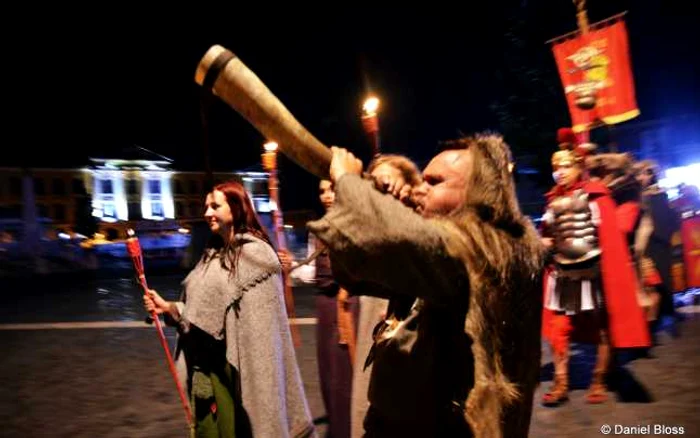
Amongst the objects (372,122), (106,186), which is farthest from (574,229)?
(106,186)

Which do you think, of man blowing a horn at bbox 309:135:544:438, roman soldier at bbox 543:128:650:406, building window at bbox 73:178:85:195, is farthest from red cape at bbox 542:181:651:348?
building window at bbox 73:178:85:195

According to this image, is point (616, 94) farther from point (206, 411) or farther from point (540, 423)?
point (206, 411)

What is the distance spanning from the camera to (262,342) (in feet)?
11.7

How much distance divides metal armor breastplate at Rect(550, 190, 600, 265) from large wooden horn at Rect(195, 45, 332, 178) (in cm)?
476

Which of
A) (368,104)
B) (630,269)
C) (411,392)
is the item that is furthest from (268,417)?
(630,269)

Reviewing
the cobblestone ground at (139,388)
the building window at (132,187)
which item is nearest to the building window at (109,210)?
the building window at (132,187)

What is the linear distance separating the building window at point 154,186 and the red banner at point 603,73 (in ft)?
281

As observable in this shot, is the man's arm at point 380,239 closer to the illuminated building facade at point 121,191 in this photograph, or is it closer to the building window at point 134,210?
the illuminated building facade at point 121,191

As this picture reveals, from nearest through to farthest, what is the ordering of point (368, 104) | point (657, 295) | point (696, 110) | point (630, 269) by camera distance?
1. point (368, 104)
2. point (630, 269)
3. point (657, 295)
4. point (696, 110)

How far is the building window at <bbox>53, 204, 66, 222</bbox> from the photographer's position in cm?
7775

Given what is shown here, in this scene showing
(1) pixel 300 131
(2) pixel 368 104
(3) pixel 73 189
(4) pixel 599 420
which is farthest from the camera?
(3) pixel 73 189

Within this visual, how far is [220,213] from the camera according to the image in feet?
12.4

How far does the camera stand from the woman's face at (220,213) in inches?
149

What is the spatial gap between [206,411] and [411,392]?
2413mm
